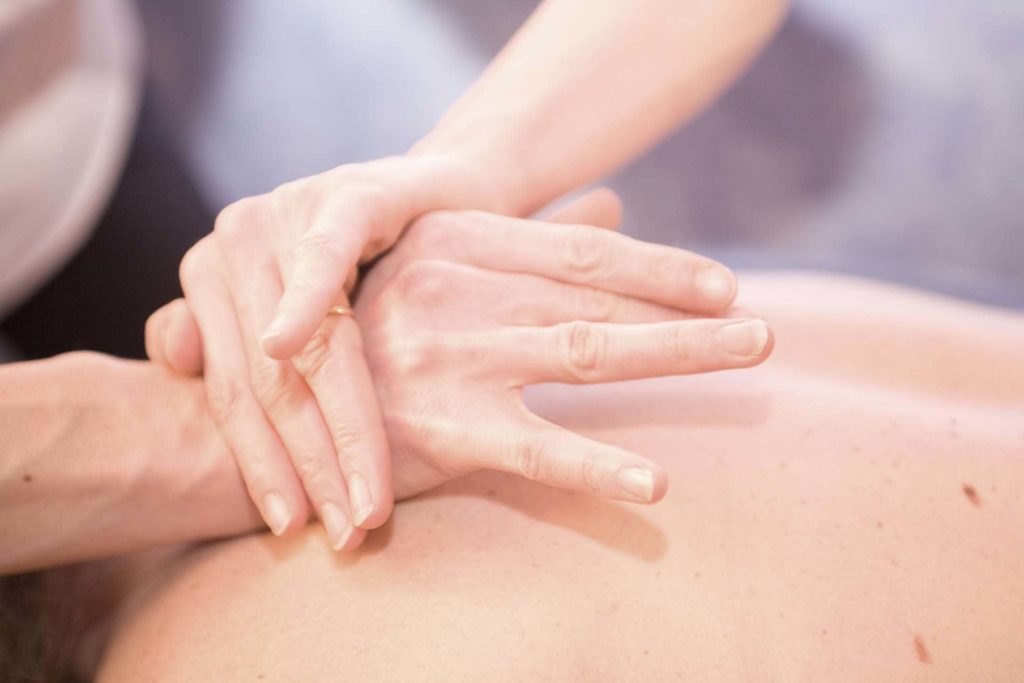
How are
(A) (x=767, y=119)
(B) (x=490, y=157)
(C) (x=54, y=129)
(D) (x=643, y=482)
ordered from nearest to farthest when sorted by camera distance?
(D) (x=643, y=482) < (B) (x=490, y=157) < (C) (x=54, y=129) < (A) (x=767, y=119)

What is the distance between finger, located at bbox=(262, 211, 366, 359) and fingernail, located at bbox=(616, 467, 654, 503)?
0.23m

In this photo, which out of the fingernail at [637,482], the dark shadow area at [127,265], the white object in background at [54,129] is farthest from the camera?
the dark shadow area at [127,265]

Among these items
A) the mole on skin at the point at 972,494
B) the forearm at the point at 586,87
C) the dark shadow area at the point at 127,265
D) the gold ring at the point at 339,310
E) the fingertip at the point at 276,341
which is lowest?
the dark shadow area at the point at 127,265

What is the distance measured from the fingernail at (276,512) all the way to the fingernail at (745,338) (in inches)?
13.8

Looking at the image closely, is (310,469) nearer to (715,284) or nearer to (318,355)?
(318,355)

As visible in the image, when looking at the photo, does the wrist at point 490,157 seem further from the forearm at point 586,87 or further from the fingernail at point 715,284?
the fingernail at point 715,284

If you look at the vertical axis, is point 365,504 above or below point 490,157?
below

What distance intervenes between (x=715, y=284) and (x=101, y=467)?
0.48 meters

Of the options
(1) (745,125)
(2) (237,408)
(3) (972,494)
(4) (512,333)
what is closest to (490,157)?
(4) (512,333)

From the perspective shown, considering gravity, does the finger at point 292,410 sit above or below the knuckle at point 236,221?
below

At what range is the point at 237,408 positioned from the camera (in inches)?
25.6

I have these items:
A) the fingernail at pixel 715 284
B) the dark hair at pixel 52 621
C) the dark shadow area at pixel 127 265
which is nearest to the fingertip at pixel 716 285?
the fingernail at pixel 715 284

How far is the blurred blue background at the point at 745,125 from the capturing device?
46.4 inches

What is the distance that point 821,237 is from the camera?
1285 millimetres
